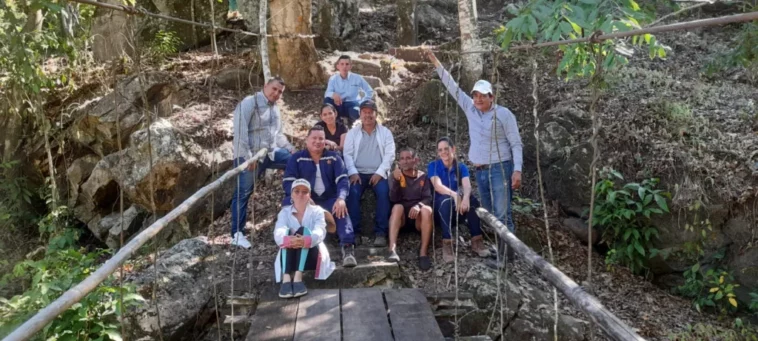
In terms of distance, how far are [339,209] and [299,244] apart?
0.83m

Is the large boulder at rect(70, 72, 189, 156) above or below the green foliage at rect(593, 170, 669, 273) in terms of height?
above

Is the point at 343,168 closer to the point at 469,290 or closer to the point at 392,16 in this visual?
the point at 469,290

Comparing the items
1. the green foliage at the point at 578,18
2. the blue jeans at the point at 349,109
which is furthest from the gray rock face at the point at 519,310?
the blue jeans at the point at 349,109

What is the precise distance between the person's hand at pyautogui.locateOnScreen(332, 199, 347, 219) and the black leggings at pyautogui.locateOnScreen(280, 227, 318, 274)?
24.8 inches

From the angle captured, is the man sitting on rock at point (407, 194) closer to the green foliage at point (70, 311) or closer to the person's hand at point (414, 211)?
the person's hand at point (414, 211)

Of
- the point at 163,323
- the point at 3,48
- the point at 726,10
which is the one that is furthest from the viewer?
the point at 726,10

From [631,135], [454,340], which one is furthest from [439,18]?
[454,340]

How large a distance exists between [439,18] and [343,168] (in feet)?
32.0

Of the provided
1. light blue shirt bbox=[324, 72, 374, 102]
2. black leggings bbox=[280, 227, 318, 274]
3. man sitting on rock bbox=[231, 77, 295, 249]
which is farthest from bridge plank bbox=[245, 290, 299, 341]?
light blue shirt bbox=[324, 72, 374, 102]

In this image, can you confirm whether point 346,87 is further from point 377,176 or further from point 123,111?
point 123,111

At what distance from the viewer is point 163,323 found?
13.6 feet

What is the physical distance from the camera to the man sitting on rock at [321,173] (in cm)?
500

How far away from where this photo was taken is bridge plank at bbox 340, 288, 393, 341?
337 centimetres

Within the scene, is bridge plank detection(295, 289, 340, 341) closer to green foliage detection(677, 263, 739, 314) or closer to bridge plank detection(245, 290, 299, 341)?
bridge plank detection(245, 290, 299, 341)
